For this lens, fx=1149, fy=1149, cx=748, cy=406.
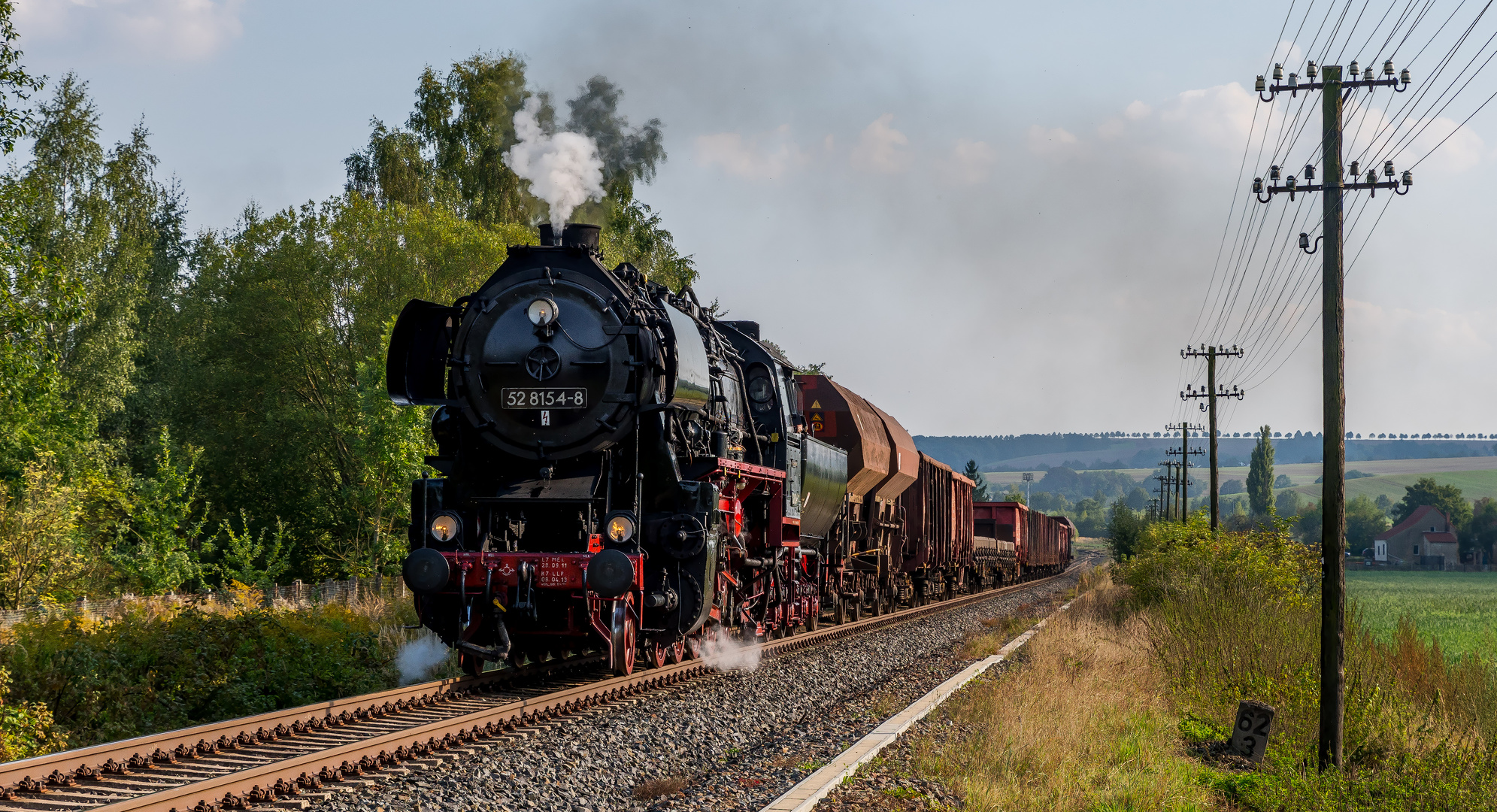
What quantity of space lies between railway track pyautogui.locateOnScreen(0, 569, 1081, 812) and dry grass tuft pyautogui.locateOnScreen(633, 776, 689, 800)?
134 centimetres

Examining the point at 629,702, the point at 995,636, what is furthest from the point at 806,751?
the point at 995,636

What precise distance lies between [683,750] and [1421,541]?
12583 cm

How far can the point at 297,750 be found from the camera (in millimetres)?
7512

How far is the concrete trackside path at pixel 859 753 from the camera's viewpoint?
256 inches

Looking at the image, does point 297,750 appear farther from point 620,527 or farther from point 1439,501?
point 1439,501

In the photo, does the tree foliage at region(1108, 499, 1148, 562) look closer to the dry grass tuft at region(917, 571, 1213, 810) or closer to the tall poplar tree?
the dry grass tuft at region(917, 571, 1213, 810)

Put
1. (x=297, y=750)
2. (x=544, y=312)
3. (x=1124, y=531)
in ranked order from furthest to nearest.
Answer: (x=1124, y=531) → (x=544, y=312) → (x=297, y=750)

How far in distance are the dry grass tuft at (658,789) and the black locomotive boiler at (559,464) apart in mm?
2579

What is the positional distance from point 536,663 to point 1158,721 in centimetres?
616

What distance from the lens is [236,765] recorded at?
6992mm

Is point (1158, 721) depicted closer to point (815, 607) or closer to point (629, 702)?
point (629, 702)

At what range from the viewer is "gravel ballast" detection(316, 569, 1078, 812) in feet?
22.2

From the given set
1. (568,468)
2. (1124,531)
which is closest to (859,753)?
(568,468)

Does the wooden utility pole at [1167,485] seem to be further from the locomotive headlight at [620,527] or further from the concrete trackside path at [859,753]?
the locomotive headlight at [620,527]
